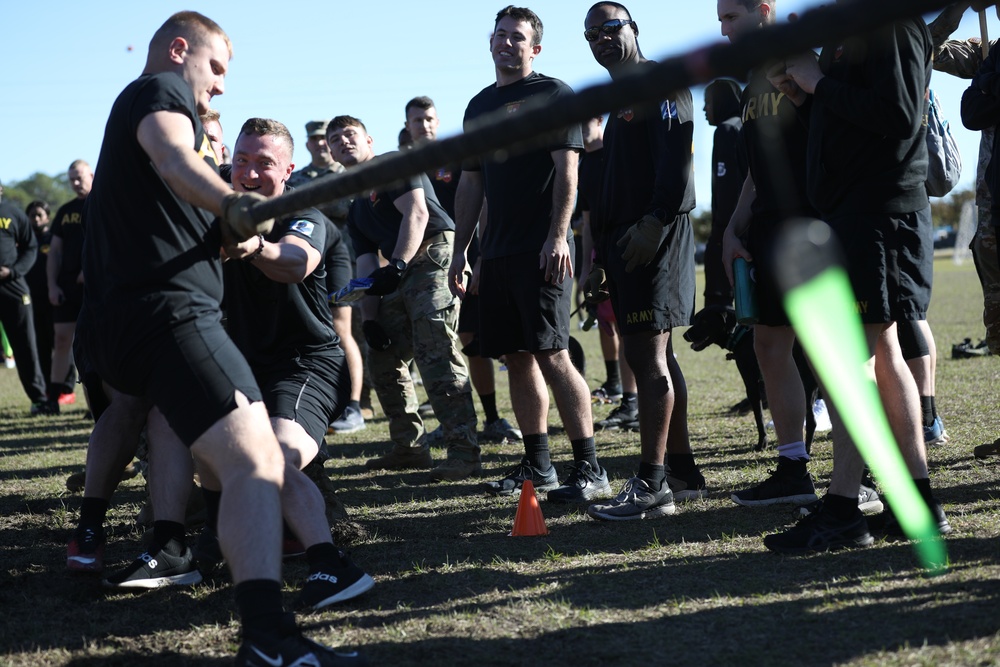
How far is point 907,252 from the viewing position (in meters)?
3.95

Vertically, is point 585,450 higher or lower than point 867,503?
higher

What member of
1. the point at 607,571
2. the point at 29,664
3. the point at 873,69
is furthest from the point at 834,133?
the point at 29,664

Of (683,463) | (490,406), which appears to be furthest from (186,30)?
(490,406)

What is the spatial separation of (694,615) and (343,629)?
1.17 metres

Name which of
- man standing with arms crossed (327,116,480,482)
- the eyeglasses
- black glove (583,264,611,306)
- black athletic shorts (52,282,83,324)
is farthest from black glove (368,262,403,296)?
black athletic shorts (52,282,83,324)

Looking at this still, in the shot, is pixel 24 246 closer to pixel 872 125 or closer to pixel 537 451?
pixel 537 451

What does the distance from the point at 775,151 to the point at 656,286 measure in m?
0.84

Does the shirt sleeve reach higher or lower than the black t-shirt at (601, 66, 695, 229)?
higher

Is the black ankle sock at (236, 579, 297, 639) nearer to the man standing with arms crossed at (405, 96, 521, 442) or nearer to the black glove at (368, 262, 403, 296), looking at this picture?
the black glove at (368, 262, 403, 296)

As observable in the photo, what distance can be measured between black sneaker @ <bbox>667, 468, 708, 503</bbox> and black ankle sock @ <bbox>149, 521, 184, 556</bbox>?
96.4 inches

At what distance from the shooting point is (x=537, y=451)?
577 cm

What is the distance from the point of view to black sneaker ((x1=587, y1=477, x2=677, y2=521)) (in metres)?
4.80

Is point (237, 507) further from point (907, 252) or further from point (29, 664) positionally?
point (907, 252)

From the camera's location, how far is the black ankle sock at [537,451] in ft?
18.9
